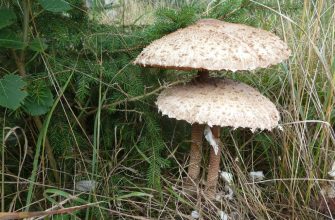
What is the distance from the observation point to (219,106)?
1525mm

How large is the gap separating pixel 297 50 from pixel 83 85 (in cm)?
107

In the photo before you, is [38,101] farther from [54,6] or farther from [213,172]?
[213,172]

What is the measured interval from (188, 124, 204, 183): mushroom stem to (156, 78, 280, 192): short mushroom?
24 cm

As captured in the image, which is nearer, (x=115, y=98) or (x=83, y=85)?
(x=83, y=85)

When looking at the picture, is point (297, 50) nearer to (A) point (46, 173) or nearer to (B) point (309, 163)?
(B) point (309, 163)

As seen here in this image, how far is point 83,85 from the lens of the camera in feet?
5.73

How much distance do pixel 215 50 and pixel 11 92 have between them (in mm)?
740

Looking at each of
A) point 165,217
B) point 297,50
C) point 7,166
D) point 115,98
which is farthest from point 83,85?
point 297,50

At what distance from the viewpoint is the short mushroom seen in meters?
1.50

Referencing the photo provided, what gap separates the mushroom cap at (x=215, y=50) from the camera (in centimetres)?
147

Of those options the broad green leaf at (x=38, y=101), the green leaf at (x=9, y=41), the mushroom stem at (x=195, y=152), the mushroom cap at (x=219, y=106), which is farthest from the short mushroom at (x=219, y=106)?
the green leaf at (x=9, y=41)

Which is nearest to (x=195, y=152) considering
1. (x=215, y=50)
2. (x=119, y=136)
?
(x=119, y=136)

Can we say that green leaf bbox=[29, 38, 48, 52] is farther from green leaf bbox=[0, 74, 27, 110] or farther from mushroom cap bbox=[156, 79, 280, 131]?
mushroom cap bbox=[156, 79, 280, 131]

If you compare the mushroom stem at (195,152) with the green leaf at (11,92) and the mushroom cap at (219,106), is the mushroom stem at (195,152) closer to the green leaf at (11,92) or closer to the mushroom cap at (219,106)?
the mushroom cap at (219,106)
